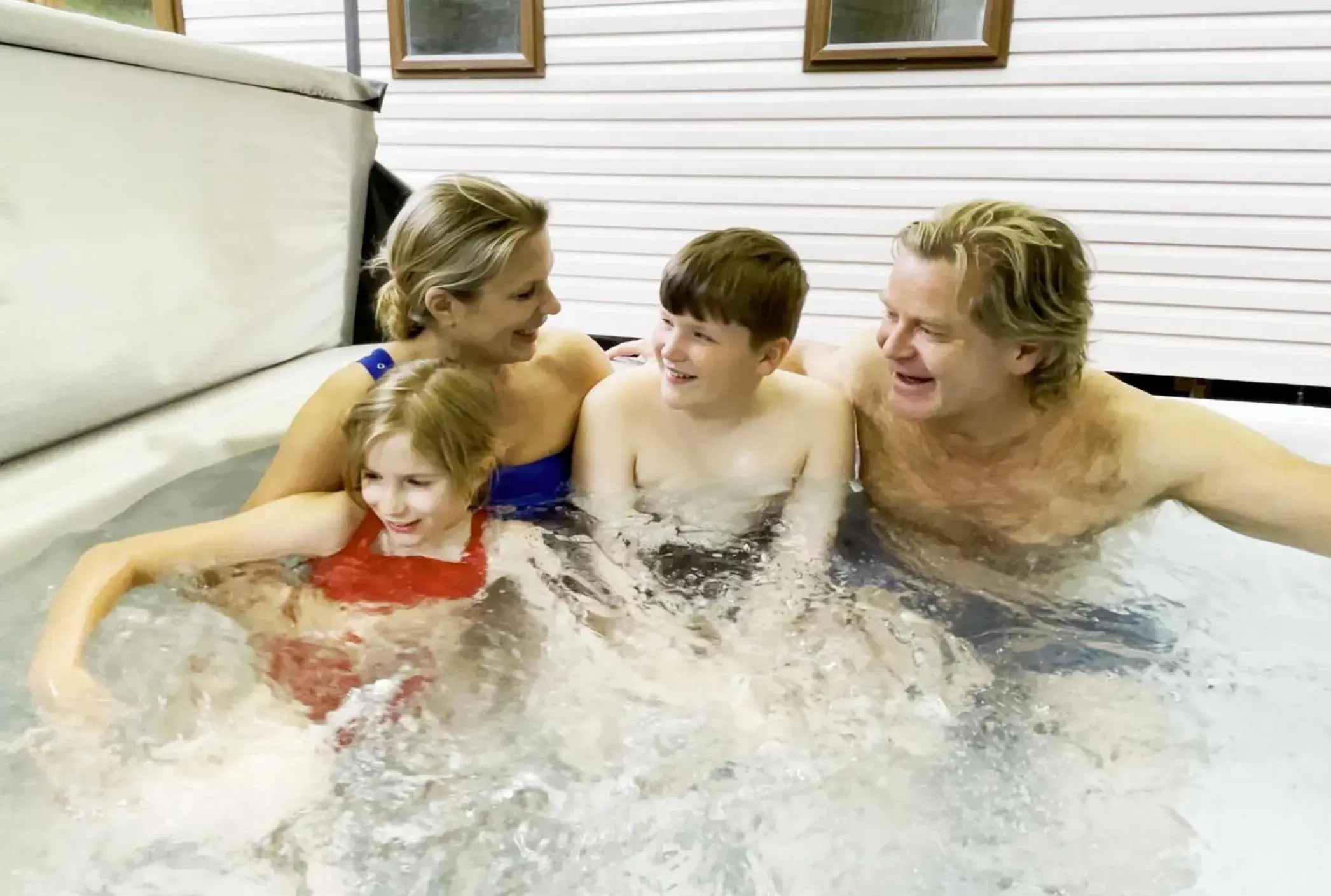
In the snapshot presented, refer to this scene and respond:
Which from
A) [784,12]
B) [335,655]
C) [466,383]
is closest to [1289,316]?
[784,12]

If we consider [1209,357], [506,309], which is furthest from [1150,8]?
[506,309]

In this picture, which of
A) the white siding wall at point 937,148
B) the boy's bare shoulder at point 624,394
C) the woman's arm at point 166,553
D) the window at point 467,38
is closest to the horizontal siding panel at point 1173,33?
the white siding wall at point 937,148

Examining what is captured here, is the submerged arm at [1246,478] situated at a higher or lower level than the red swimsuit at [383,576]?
higher

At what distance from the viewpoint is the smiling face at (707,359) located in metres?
1.39

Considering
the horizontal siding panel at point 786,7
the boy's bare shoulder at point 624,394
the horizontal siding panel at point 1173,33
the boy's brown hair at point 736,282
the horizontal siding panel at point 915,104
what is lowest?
the boy's bare shoulder at point 624,394

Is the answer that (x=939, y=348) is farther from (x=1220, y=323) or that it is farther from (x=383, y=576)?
(x=1220, y=323)

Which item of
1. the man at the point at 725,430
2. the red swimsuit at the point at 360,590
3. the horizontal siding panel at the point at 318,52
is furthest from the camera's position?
the horizontal siding panel at the point at 318,52

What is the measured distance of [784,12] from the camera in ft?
10.4

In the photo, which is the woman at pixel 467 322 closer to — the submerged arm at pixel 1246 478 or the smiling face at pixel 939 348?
the smiling face at pixel 939 348

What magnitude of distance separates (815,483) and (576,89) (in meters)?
2.45

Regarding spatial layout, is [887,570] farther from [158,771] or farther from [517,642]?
[158,771]

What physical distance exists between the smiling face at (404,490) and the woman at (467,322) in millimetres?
114

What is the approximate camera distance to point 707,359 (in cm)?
140

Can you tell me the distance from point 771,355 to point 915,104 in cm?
205
